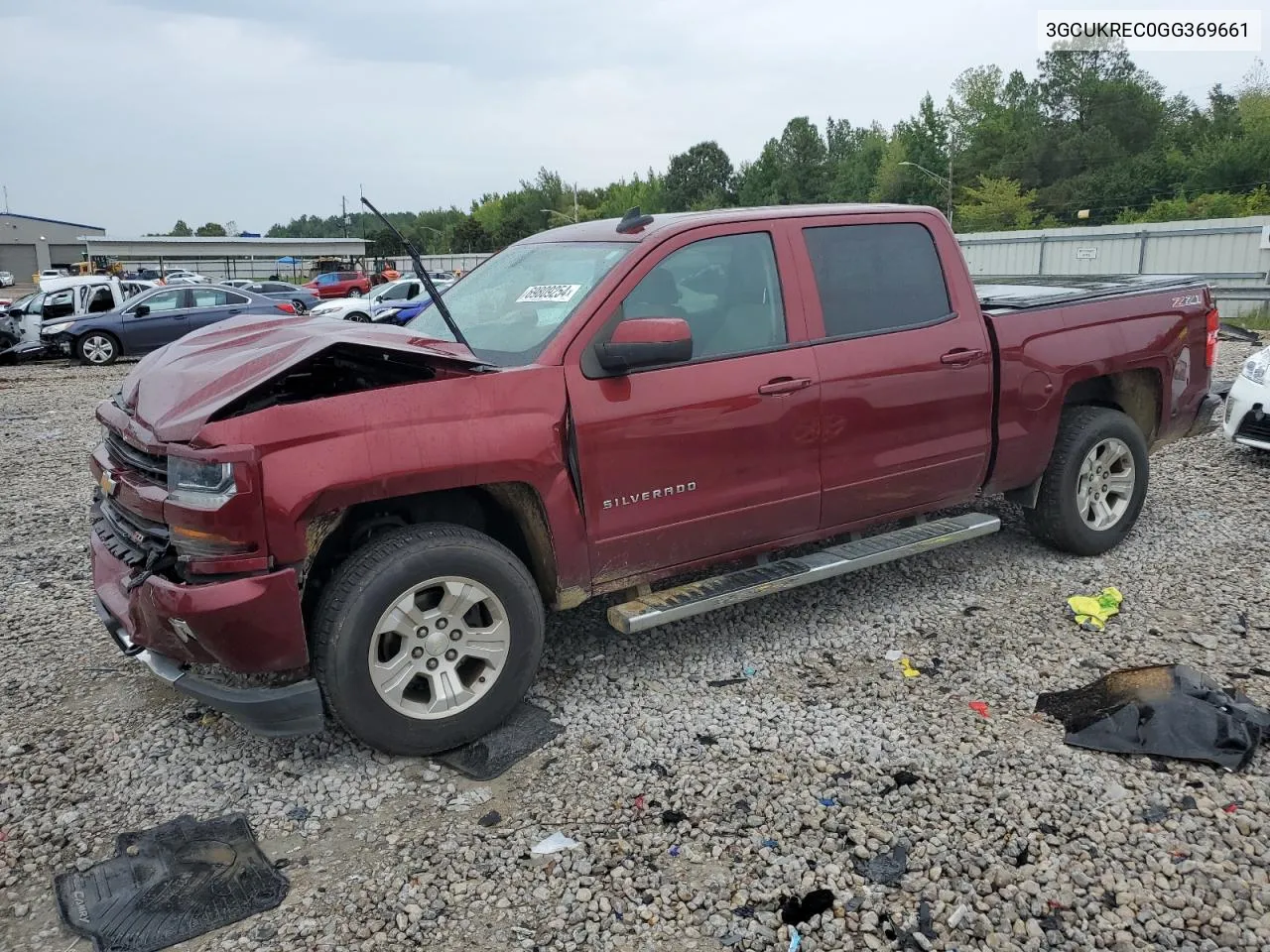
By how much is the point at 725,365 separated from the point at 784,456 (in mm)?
495

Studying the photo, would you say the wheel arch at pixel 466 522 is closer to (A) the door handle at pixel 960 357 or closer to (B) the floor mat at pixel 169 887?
(B) the floor mat at pixel 169 887

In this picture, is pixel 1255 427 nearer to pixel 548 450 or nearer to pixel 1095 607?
pixel 1095 607

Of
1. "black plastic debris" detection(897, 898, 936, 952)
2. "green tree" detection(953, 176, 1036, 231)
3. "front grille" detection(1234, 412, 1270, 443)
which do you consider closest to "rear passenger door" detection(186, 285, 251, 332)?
"front grille" detection(1234, 412, 1270, 443)

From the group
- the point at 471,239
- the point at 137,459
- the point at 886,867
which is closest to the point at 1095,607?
the point at 886,867

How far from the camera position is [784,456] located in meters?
4.23

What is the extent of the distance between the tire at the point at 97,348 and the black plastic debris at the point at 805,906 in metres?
19.1

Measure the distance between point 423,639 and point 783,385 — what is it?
1827 mm

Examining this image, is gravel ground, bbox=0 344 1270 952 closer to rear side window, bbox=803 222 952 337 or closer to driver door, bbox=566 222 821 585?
driver door, bbox=566 222 821 585

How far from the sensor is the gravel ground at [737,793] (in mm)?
2766

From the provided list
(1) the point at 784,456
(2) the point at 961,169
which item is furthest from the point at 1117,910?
(2) the point at 961,169

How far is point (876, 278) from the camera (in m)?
4.62

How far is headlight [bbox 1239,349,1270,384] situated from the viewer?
749cm

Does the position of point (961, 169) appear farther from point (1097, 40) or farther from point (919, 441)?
point (919, 441)

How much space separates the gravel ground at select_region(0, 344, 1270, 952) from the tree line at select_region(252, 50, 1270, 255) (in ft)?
162
